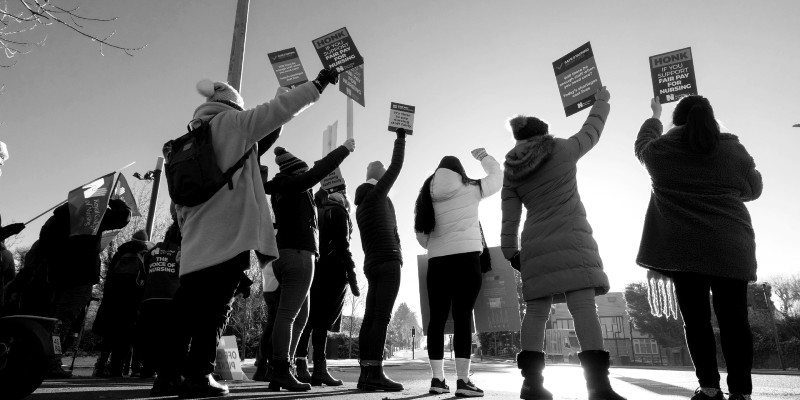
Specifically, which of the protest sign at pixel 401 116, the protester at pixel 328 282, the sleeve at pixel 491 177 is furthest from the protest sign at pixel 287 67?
the sleeve at pixel 491 177

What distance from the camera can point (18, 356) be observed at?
8.18 feet

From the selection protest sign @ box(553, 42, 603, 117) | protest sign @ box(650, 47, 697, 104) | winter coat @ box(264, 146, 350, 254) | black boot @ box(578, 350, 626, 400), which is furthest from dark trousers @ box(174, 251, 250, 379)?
protest sign @ box(650, 47, 697, 104)

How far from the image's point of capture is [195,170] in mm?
2707

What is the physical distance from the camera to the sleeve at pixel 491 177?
4.40 m

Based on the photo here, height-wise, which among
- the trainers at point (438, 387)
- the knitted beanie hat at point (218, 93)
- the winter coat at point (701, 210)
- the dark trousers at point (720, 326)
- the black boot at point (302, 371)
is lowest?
the trainers at point (438, 387)

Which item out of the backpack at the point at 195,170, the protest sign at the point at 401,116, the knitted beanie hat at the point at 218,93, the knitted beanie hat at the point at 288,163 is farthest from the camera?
the protest sign at the point at 401,116

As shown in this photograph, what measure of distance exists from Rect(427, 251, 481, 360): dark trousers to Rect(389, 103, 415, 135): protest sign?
1570 millimetres

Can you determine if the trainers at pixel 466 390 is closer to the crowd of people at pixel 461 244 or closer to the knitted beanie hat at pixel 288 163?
the crowd of people at pixel 461 244

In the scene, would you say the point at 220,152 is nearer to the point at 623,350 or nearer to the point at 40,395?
the point at 40,395

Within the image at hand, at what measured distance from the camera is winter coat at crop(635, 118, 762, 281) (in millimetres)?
2875

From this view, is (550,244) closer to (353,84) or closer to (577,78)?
(577,78)

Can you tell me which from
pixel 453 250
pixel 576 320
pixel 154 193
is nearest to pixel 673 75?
pixel 453 250

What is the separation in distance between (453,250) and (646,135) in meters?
1.58

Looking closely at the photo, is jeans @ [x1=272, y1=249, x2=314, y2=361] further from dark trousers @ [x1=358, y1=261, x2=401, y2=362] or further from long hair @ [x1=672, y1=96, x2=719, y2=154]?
long hair @ [x1=672, y1=96, x2=719, y2=154]
